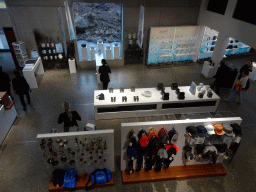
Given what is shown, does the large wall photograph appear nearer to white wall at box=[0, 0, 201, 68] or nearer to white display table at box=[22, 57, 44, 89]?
white wall at box=[0, 0, 201, 68]

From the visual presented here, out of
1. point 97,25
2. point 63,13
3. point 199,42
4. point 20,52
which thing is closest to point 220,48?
point 199,42

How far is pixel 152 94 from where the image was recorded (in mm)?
7062

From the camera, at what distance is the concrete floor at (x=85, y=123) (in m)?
4.73

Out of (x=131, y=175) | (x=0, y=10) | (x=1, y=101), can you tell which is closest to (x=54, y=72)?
(x=0, y=10)

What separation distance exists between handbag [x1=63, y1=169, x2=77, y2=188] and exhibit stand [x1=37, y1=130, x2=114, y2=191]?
4.2 inches

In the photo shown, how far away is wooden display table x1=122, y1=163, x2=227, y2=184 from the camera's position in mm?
4734

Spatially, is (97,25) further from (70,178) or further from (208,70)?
(70,178)

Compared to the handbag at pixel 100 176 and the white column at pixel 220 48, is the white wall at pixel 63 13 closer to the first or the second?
the white column at pixel 220 48

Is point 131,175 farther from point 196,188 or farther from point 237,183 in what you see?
→ point 237,183

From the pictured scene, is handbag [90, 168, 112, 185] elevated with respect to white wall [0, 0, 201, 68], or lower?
lower

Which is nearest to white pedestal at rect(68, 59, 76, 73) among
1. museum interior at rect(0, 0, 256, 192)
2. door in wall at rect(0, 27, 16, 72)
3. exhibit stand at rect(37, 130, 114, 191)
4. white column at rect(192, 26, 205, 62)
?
museum interior at rect(0, 0, 256, 192)

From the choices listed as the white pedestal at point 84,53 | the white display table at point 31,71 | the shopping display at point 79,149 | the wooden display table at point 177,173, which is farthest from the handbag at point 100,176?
the white pedestal at point 84,53

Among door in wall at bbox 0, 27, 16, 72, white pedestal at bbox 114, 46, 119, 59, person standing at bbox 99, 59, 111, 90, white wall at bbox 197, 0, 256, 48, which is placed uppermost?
white wall at bbox 197, 0, 256, 48

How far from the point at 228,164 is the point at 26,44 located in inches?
392
